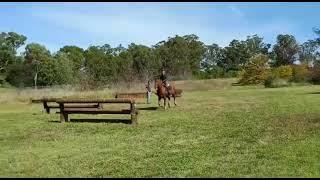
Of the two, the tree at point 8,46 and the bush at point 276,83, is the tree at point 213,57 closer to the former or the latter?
the tree at point 8,46

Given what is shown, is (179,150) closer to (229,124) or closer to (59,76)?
(229,124)

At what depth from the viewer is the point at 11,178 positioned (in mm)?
8727

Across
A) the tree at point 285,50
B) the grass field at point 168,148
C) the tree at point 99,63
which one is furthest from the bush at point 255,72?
the grass field at point 168,148

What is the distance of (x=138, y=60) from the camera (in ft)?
333

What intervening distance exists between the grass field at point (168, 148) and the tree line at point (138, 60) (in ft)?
151

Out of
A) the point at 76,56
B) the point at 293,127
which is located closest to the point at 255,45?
the point at 76,56

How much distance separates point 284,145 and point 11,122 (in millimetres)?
12191

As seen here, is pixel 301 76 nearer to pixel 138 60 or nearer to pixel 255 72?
pixel 255 72

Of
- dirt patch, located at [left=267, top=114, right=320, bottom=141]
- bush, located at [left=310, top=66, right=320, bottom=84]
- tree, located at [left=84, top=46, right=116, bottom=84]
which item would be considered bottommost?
dirt patch, located at [left=267, top=114, right=320, bottom=141]

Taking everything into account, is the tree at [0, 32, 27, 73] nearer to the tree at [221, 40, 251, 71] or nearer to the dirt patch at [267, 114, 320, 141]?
the tree at [221, 40, 251, 71]

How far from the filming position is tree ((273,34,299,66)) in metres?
127

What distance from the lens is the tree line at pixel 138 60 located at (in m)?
90.4

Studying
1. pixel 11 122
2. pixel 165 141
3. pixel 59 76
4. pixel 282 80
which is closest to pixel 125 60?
pixel 59 76

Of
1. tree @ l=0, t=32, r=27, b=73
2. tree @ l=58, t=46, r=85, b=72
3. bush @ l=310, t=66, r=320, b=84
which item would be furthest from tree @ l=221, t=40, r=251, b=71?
bush @ l=310, t=66, r=320, b=84
